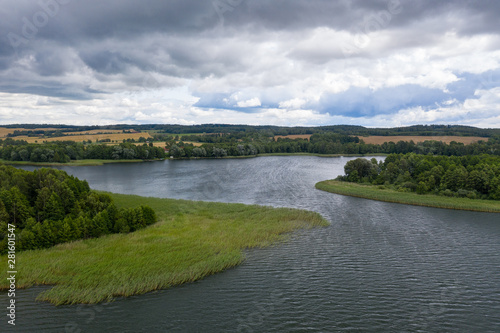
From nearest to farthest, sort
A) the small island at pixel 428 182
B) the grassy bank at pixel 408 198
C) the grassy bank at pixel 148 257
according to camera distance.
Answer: the grassy bank at pixel 148 257, the grassy bank at pixel 408 198, the small island at pixel 428 182

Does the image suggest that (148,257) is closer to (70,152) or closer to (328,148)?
(70,152)

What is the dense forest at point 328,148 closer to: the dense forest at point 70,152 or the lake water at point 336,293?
the dense forest at point 70,152

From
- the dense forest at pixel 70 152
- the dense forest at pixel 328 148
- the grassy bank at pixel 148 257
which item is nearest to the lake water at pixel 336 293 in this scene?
the grassy bank at pixel 148 257

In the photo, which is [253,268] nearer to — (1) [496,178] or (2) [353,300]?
(2) [353,300]

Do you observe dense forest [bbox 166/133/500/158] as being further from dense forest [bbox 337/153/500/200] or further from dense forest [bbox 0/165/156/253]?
dense forest [bbox 0/165/156/253]

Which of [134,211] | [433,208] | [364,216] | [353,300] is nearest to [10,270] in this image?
[134,211]

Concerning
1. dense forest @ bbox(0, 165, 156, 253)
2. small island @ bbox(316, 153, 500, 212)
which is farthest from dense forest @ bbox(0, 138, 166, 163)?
dense forest @ bbox(0, 165, 156, 253)
